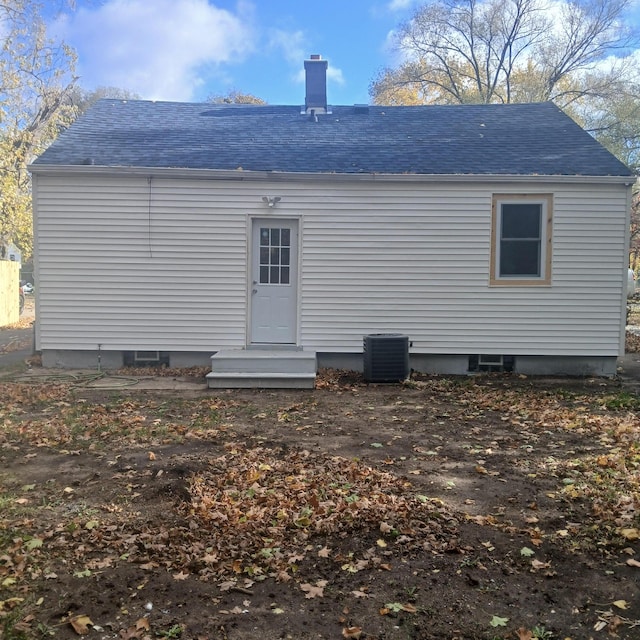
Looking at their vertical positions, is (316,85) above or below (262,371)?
above

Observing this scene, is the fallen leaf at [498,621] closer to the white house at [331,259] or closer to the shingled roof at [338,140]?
the white house at [331,259]

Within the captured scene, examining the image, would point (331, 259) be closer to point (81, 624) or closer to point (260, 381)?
point (260, 381)

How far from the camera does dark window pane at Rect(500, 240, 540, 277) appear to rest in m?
9.98

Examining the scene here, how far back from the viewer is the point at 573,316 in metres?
9.94

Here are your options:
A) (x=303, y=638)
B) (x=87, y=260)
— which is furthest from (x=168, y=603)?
(x=87, y=260)

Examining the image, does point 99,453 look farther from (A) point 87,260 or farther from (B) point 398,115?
(B) point 398,115

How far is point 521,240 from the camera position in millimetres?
9969

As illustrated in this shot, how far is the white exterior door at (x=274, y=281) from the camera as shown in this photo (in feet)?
32.8

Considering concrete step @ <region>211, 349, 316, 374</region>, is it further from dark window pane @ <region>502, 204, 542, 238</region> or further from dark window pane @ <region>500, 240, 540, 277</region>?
dark window pane @ <region>502, 204, 542, 238</region>

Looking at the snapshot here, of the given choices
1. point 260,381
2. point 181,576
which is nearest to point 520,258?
point 260,381

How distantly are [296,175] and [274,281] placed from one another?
1783 millimetres

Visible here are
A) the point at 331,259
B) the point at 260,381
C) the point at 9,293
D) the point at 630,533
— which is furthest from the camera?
the point at 9,293

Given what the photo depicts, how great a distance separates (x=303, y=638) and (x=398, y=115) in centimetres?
1160

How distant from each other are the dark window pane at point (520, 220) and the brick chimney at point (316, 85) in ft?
16.7
